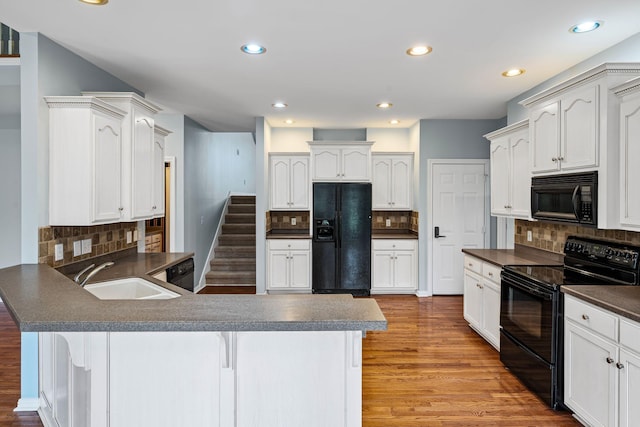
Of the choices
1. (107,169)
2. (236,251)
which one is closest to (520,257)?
(107,169)

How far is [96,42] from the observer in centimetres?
290

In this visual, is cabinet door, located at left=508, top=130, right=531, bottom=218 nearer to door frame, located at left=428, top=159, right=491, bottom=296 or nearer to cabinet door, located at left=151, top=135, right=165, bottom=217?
door frame, located at left=428, top=159, right=491, bottom=296

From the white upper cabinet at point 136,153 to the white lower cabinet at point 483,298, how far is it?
3161mm

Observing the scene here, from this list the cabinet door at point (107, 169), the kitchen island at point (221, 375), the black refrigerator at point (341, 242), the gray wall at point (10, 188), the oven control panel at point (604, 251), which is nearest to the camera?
the kitchen island at point (221, 375)

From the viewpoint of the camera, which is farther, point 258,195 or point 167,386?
point 258,195

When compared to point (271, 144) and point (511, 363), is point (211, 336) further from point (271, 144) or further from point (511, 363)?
point (271, 144)

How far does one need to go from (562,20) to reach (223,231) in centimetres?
625

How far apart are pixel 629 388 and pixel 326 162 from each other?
450 centimetres

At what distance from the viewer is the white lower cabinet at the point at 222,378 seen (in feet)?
5.51

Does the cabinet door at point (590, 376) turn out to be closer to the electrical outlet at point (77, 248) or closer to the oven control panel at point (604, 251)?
the oven control panel at point (604, 251)

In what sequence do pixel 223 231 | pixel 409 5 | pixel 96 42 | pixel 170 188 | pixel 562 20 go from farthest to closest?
1. pixel 223 231
2. pixel 170 188
3. pixel 96 42
4. pixel 562 20
5. pixel 409 5

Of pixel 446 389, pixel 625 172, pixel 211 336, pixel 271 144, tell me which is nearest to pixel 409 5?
pixel 625 172

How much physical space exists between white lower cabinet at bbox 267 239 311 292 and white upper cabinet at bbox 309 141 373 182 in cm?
104

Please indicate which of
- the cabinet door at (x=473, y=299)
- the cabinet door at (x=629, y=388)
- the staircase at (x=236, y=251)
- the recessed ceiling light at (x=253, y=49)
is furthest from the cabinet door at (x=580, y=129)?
the staircase at (x=236, y=251)
